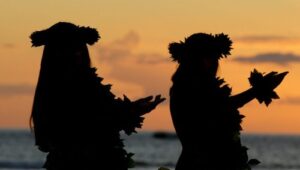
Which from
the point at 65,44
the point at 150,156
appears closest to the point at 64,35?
the point at 65,44

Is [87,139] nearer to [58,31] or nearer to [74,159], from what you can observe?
[74,159]

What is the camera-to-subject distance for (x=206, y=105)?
36.2 ft

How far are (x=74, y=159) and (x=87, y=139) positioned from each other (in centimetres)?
22

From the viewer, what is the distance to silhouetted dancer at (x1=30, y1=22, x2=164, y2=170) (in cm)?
1042

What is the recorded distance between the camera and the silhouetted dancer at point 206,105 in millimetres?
10961

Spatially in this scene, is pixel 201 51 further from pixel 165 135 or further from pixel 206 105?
pixel 165 135

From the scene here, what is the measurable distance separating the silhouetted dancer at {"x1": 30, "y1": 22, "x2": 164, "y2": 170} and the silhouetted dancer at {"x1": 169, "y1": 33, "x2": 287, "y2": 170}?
0.64 m

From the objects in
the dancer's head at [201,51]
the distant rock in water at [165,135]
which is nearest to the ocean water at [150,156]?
the distant rock in water at [165,135]

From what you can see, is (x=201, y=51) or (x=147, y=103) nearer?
(x=147, y=103)

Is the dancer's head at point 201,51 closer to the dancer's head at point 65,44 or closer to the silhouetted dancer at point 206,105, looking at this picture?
the silhouetted dancer at point 206,105

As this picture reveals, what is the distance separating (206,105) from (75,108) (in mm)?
1282

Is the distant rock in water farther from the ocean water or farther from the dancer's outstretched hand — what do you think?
the dancer's outstretched hand

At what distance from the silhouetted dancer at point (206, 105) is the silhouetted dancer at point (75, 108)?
2.10ft

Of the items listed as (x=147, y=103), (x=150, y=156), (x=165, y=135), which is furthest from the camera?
(x=165, y=135)
